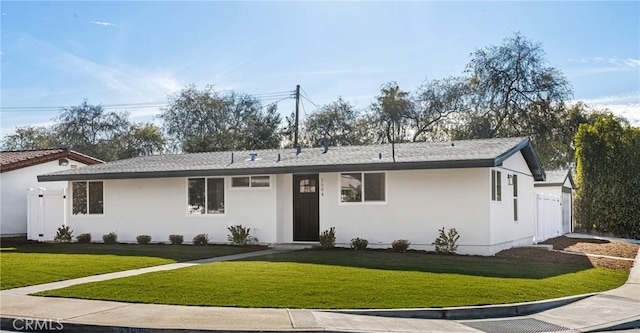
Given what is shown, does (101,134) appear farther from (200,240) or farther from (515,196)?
(515,196)

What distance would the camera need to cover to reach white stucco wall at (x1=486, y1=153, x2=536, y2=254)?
729 inches

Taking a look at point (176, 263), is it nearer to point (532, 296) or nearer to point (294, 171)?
point (294, 171)

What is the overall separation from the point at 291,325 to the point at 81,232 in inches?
651

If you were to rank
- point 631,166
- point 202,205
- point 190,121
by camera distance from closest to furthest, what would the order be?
point 202,205 < point 631,166 < point 190,121

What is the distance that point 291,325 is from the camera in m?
8.67

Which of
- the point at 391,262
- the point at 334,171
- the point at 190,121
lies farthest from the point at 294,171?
the point at 190,121

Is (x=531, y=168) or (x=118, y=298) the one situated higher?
(x=531, y=168)

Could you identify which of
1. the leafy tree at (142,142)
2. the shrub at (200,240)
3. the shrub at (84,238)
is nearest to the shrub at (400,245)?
the shrub at (200,240)

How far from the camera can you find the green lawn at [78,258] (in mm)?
13266

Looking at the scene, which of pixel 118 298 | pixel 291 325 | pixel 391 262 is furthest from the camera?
pixel 391 262

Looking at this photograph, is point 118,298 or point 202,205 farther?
point 202,205

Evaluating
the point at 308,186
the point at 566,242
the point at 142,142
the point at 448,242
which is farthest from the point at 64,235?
the point at 142,142

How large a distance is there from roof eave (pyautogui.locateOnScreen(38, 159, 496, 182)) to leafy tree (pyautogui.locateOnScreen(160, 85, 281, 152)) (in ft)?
79.3
